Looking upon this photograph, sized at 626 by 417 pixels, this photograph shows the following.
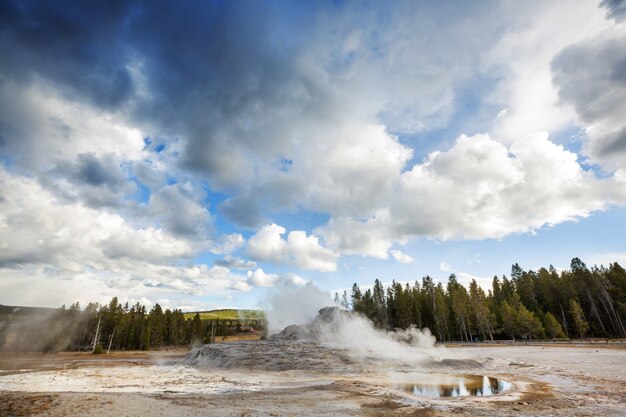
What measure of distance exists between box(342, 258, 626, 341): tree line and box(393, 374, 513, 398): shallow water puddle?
52982mm

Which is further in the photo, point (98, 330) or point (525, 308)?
point (98, 330)

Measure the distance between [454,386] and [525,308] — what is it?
59838mm

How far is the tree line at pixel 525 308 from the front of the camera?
218 ft

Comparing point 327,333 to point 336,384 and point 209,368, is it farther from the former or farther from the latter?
point 336,384

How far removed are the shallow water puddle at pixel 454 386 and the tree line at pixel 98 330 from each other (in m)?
55.2

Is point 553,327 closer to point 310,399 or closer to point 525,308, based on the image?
point 525,308

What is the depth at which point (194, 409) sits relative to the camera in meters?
13.6

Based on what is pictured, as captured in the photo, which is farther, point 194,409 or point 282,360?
point 282,360

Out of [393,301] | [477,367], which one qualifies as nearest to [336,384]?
[477,367]

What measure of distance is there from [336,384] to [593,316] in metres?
83.1

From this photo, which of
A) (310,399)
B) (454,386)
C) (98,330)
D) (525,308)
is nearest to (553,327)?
(525,308)

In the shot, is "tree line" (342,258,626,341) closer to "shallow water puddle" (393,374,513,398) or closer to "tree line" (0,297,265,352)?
"tree line" (0,297,265,352)

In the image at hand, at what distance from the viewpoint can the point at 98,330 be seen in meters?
79.2

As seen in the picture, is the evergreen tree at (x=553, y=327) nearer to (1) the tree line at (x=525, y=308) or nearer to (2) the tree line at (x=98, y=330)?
(1) the tree line at (x=525, y=308)
